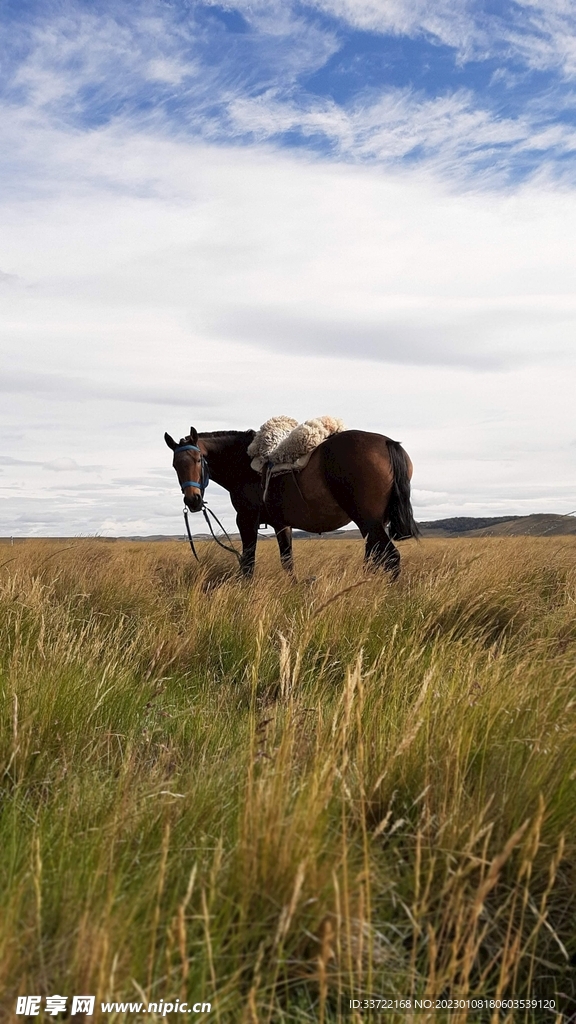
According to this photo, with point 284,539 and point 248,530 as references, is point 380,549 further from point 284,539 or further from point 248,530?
point 248,530

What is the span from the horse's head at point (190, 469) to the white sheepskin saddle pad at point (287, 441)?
69cm

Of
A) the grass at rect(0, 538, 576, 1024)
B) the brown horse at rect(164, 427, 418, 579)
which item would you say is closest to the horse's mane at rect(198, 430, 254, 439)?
the brown horse at rect(164, 427, 418, 579)

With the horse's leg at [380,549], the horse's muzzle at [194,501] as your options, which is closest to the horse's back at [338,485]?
A: the horse's leg at [380,549]

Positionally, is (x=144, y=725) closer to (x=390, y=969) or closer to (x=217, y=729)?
(x=217, y=729)

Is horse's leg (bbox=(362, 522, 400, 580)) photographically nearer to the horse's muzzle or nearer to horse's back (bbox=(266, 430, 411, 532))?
horse's back (bbox=(266, 430, 411, 532))

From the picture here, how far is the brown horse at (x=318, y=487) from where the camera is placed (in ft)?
28.3

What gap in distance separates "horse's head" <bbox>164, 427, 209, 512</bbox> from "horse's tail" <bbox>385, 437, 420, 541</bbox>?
2.41m

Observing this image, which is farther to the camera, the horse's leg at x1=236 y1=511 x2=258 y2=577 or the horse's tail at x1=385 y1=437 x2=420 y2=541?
the horse's leg at x1=236 y1=511 x2=258 y2=577

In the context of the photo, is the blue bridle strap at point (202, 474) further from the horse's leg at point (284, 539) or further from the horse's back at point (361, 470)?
the horse's back at point (361, 470)

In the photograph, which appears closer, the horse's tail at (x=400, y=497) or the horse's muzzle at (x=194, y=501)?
the horse's tail at (x=400, y=497)

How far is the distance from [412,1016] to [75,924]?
77cm

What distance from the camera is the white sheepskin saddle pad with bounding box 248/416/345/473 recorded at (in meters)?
8.84

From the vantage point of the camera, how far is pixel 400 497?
873 cm

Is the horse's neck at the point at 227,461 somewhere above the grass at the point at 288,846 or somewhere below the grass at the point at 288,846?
above
